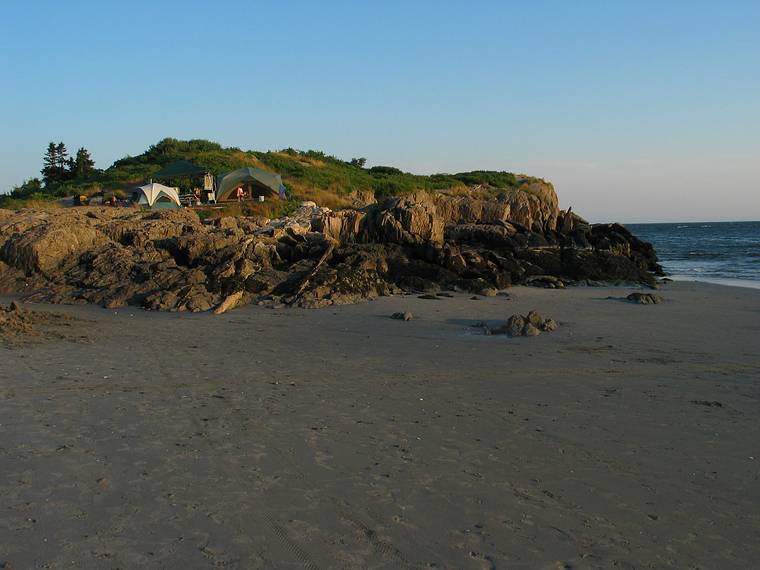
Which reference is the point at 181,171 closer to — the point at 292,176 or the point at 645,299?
the point at 292,176

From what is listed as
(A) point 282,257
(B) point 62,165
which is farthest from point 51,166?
(A) point 282,257

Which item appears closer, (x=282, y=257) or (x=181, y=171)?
(x=282, y=257)

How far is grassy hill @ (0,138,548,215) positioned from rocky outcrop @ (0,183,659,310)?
26.8 ft

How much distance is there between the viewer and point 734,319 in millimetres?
13781

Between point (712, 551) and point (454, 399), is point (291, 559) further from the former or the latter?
point (454, 399)

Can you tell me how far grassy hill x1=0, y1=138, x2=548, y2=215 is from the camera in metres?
36.1

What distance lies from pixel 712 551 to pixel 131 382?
6594 millimetres

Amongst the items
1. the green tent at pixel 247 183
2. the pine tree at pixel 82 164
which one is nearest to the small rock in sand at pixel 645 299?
the green tent at pixel 247 183

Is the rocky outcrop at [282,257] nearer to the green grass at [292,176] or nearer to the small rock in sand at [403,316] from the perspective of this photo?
the small rock in sand at [403,316]

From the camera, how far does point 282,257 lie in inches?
773

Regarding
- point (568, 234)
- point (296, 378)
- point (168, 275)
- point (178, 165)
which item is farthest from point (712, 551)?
point (178, 165)

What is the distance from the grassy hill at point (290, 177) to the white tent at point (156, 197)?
4.49 meters

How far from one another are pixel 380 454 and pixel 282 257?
1431 cm

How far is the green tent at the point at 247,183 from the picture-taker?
33.1 metres
